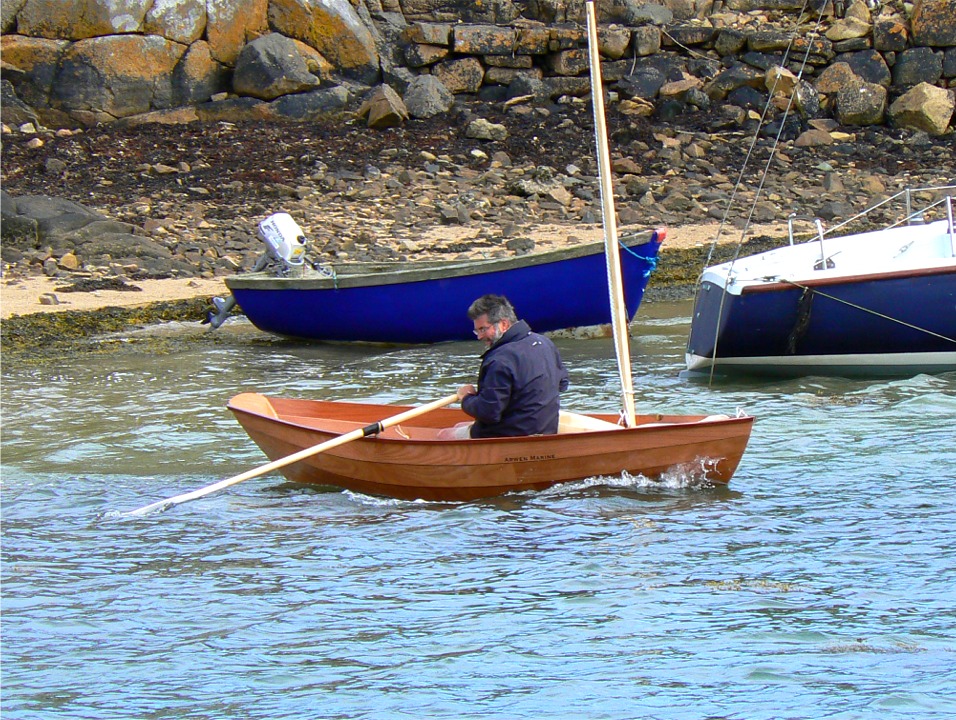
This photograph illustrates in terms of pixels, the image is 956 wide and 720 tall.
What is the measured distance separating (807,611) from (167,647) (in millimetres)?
3071

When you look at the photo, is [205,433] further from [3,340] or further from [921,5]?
[921,5]

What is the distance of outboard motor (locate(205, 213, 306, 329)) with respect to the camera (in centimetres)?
1460

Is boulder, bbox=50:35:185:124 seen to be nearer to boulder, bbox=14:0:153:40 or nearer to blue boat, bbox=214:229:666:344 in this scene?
boulder, bbox=14:0:153:40

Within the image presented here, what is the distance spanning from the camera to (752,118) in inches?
930

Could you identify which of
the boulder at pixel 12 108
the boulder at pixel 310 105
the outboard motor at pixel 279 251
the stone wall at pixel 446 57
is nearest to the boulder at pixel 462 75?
Answer: the stone wall at pixel 446 57

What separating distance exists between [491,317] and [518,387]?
0.45 meters

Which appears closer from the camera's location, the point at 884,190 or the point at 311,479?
the point at 311,479

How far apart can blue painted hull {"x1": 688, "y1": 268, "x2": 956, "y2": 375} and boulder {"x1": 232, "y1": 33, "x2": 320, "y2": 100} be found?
46.1 feet

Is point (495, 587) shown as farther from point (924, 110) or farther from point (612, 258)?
point (924, 110)

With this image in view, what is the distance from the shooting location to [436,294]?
45.6 feet

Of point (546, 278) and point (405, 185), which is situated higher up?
point (405, 185)

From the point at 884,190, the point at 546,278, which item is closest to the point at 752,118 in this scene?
the point at 884,190

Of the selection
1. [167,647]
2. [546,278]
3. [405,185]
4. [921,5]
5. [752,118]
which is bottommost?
[167,647]

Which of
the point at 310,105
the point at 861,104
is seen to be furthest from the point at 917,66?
the point at 310,105
